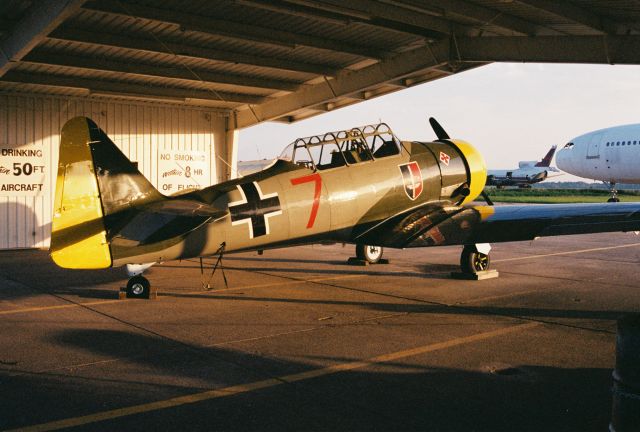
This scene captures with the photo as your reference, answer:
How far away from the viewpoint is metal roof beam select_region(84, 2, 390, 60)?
410 inches

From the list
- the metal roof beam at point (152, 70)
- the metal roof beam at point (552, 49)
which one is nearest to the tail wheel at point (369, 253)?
the metal roof beam at point (552, 49)

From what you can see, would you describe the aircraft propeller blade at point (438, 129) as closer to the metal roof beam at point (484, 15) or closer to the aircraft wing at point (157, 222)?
the metal roof beam at point (484, 15)

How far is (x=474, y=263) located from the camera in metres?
10.4

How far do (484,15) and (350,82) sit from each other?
5.29 metres

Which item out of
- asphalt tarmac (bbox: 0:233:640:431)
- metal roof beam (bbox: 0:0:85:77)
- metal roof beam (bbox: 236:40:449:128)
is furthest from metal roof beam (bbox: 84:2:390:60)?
asphalt tarmac (bbox: 0:233:640:431)

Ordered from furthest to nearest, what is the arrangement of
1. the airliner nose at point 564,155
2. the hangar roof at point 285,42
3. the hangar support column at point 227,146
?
the airliner nose at point 564,155
the hangar support column at point 227,146
the hangar roof at point 285,42

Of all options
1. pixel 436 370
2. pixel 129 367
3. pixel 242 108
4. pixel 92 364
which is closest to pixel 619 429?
pixel 436 370

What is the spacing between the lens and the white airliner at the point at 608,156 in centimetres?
2977

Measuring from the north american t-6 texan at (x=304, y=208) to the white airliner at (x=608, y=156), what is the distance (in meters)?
20.4

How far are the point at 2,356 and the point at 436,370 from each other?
410 cm

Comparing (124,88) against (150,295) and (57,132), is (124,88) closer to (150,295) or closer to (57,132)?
(57,132)

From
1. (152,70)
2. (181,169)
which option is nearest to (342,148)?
(152,70)

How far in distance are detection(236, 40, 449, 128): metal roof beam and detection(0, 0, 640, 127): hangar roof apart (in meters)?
0.04

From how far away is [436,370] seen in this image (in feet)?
17.0
